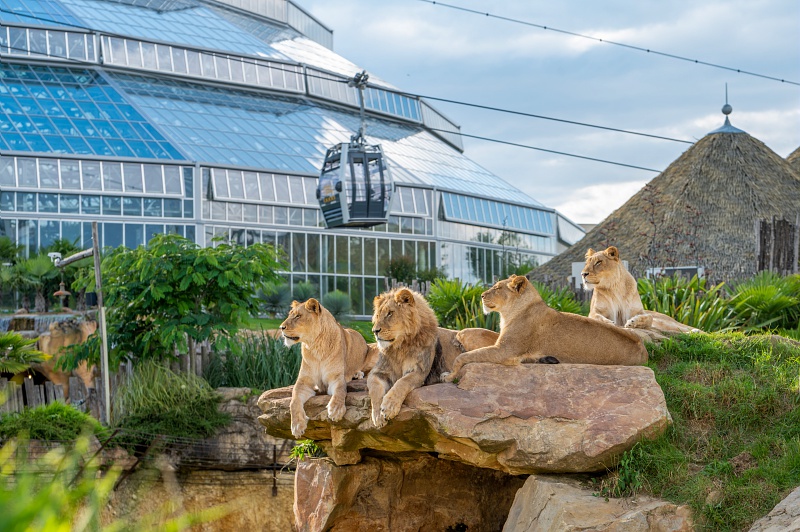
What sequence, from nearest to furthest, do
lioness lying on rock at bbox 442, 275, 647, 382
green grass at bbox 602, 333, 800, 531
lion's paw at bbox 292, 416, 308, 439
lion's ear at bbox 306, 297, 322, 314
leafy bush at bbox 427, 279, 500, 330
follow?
green grass at bbox 602, 333, 800, 531 < lion's paw at bbox 292, 416, 308, 439 < lioness lying on rock at bbox 442, 275, 647, 382 < lion's ear at bbox 306, 297, 322, 314 < leafy bush at bbox 427, 279, 500, 330

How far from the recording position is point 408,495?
37.6 feet

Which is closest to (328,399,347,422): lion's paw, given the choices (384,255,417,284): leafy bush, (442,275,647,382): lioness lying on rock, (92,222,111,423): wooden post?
(442,275,647,382): lioness lying on rock

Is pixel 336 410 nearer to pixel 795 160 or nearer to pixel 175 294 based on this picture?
pixel 175 294

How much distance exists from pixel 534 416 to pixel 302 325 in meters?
2.41

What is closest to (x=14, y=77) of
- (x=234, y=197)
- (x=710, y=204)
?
(x=234, y=197)

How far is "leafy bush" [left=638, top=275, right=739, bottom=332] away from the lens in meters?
14.1

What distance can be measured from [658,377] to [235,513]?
8.23 meters

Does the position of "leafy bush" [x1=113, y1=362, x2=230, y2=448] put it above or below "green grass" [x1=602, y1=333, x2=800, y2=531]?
below

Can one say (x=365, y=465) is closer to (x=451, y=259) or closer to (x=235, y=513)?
(x=235, y=513)

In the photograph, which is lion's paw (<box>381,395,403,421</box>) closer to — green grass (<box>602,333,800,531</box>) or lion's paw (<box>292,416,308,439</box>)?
lion's paw (<box>292,416,308,439</box>)

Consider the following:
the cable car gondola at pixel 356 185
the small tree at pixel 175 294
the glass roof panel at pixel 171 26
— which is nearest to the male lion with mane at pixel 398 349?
the small tree at pixel 175 294

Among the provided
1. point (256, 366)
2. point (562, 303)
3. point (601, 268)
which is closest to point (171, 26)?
point (256, 366)

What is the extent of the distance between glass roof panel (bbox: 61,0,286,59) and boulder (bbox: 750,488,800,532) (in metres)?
41.8

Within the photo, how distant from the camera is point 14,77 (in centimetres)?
3897
